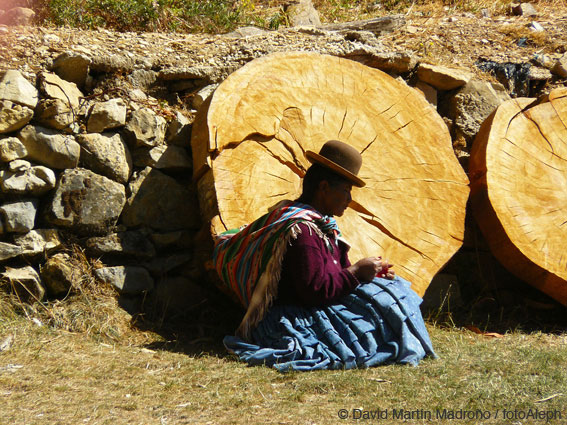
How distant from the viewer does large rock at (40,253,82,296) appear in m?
3.67

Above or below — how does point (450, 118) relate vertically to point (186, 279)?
above

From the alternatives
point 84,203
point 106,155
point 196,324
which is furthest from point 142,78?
point 196,324

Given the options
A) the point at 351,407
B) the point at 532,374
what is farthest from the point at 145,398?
the point at 532,374

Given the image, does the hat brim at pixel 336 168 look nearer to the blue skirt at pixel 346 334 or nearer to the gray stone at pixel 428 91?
the blue skirt at pixel 346 334

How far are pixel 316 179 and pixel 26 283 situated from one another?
5.49 feet

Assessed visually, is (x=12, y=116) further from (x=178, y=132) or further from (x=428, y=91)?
(x=428, y=91)

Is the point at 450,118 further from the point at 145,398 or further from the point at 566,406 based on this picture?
the point at 145,398

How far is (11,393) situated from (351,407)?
52.0 inches

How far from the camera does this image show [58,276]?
12.0 ft

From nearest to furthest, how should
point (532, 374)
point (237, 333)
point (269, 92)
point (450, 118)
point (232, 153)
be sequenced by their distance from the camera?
point (532, 374) < point (237, 333) < point (232, 153) < point (269, 92) < point (450, 118)

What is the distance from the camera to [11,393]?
2.57 m

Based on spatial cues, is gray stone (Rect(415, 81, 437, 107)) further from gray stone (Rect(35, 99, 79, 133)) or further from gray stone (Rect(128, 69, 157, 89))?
gray stone (Rect(35, 99, 79, 133))

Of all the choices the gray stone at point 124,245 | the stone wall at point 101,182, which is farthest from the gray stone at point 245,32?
the gray stone at point 124,245

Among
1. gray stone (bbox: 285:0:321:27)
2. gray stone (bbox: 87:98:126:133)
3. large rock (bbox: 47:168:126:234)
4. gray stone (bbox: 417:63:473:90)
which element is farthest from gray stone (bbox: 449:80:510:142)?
large rock (bbox: 47:168:126:234)
